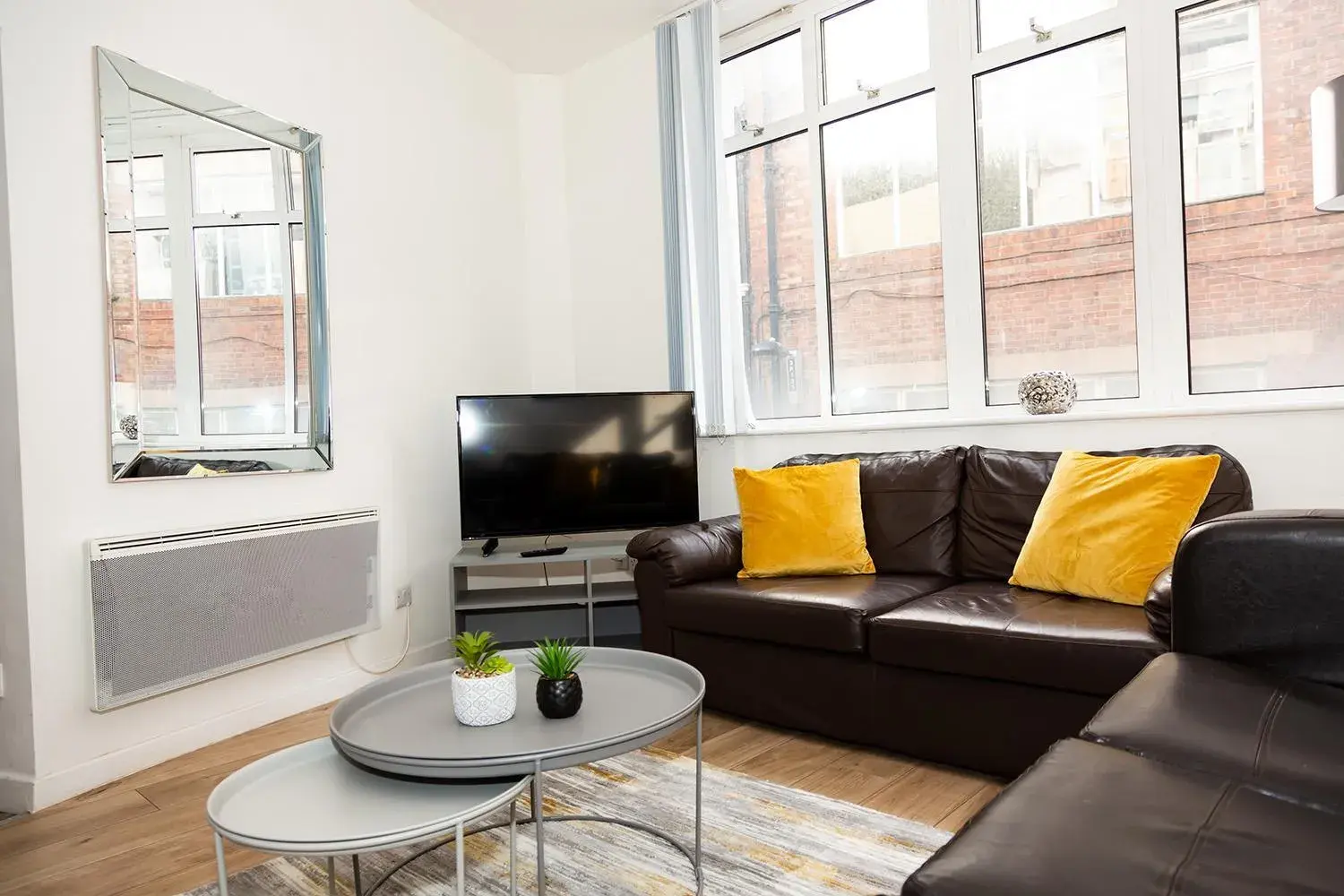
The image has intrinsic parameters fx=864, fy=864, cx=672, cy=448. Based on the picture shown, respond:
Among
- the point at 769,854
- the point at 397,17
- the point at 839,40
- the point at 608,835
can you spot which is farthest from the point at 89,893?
the point at 839,40

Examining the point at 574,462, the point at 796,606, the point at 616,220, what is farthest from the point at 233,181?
the point at 796,606

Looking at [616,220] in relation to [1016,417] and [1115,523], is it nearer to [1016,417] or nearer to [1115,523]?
[1016,417]

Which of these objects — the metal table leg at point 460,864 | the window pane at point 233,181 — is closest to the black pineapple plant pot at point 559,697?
the metal table leg at point 460,864

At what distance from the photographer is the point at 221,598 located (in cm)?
298

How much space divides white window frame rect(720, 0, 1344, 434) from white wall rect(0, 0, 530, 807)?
4.45 feet

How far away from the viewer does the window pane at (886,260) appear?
150 inches

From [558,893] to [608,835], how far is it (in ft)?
0.92

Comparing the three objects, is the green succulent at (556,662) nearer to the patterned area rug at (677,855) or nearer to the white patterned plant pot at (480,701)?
the white patterned plant pot at (480,701)

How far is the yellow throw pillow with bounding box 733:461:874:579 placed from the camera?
125 inches

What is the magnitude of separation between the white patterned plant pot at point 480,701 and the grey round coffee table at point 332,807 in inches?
7.1

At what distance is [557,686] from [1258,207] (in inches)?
112

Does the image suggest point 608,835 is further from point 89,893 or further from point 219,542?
point 219,542

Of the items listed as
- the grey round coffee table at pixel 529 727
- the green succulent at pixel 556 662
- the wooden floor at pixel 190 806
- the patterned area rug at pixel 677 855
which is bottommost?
the wooden floor at pixel 190 806

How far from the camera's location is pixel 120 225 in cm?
278
